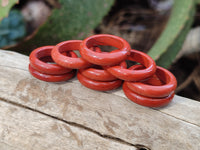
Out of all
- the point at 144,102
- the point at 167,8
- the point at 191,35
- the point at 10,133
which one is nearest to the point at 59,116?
the point at 10,133

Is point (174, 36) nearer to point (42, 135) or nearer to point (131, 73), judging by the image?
point (131, 73)

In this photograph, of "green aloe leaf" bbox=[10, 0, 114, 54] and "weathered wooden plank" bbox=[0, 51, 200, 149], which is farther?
"green aloe leaf" bbox=[10, 0, 114, 54]

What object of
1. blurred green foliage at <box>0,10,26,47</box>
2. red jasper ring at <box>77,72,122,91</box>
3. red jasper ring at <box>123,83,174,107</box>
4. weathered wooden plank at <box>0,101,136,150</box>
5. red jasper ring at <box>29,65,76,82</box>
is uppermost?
red jasper ring at <box>123,83,174,107</box>

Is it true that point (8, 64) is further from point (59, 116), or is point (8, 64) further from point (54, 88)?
point (59, 116)

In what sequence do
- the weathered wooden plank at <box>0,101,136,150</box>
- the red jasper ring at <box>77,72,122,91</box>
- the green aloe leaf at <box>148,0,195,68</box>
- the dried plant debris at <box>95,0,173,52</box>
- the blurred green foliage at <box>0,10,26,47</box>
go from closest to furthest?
the weathered wooden plank at <box>0,101,136,150</box> → the red jasper ring at <box>77,72,122,91</box> → the green aloe leaf at <box>148,0,195,68</box> → the blurred green foliage at <box>0,10,26,47</box> → the dried plant debris at <box>95,0,173,52</box>

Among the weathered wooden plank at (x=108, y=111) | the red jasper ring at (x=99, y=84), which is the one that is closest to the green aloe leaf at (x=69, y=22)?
the weathered wooden plank at (x=108, y=111)

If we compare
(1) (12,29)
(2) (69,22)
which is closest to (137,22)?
(2) (69,22)

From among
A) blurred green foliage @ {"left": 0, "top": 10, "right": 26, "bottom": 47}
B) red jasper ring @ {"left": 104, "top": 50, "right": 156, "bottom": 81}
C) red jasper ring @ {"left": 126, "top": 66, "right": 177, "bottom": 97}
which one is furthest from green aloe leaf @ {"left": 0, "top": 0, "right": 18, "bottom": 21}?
red jasper ring @ {"left": 126, "top": 66, "right": 177, "bottom": 97}

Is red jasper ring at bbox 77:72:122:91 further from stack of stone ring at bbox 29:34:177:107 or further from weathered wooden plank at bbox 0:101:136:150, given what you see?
weathered wooden plank at bbox 0:101:136:150
